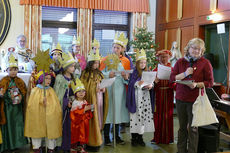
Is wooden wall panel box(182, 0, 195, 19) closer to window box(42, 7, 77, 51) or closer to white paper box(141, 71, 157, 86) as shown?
window box(42, 7, 77, 51)

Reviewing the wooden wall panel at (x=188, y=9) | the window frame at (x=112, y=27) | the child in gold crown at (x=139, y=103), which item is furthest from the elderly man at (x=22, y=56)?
the wooden wall panel at (x=188, y=9)

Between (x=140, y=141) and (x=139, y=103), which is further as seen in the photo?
(x=140, y=141)

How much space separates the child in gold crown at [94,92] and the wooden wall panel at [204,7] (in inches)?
148

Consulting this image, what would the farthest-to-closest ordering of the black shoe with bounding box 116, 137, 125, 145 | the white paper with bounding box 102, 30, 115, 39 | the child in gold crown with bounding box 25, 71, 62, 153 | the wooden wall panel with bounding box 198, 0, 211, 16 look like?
the white paper with bounding box 102, 30, 115, 39
the wooden wall panel with bounding box 198, 0, 211, 16
the black shoe with bounding box 116, 137, 125, 145
the child in gold crown with bounding box 25, 71, 62, 153

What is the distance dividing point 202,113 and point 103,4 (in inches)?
219

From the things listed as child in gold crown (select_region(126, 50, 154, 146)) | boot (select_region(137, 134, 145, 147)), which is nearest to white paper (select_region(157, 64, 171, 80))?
child in gold crown (select_region(126, 50, 154, 146))

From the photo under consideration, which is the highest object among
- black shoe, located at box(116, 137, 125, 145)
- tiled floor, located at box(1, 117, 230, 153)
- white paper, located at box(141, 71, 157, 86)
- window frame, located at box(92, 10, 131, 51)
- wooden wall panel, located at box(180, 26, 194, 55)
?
window frame, located at box(92, 10, 131, 51)

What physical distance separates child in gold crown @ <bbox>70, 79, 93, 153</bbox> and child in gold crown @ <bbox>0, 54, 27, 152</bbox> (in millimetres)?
726

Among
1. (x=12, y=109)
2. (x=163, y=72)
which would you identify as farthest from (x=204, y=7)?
(x=12, y=109)

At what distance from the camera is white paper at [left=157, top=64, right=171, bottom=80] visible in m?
3.62

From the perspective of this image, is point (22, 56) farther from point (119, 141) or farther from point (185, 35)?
point (185, 35)

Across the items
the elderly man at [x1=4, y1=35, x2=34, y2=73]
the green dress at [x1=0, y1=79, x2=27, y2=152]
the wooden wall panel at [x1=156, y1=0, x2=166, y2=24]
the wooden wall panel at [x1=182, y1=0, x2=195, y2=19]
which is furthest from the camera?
the wooden wall panel at [x1=156, y1=0, x2=166, y2=24]

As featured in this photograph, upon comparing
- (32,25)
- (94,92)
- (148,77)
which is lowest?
(94,92)

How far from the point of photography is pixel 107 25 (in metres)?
8.06
